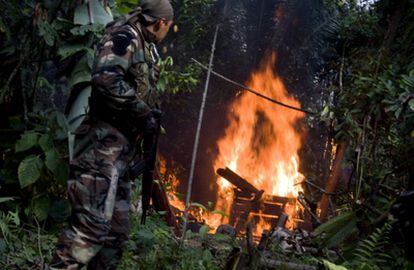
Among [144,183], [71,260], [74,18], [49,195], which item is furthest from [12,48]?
[71,260]

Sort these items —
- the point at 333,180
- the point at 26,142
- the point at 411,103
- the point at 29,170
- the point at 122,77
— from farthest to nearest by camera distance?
the point at 333,180
the point at 26,142
the point at 29,170
the point at 411,103
the point at 122,77

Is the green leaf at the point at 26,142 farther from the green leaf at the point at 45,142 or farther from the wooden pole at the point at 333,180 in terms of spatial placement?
the wooden pole at the point at 333,180

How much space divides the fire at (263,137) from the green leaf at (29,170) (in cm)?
708

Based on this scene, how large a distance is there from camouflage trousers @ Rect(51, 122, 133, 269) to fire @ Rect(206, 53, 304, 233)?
7799 millimetres

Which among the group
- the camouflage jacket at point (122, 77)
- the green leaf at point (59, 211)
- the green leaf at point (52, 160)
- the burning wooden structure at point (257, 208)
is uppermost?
the camouflage jacket at point (122, 77)

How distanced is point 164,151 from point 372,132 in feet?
21.9

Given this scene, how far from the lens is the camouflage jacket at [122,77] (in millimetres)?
3242

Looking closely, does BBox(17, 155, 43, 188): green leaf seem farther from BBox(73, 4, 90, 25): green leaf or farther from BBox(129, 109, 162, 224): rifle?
BBox(73, 4, 90, 25): green leaf

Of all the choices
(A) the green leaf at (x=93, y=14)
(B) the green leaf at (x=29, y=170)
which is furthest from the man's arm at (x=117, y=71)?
(B) the green leaf at (x=29, y=170)

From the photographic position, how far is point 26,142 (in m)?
4.56

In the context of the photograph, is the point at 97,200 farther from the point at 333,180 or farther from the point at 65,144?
the point at 333,180

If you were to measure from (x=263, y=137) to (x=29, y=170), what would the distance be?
791 centimetres

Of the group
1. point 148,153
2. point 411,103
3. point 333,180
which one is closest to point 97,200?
point 148,153

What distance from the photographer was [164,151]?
11.3 meters
